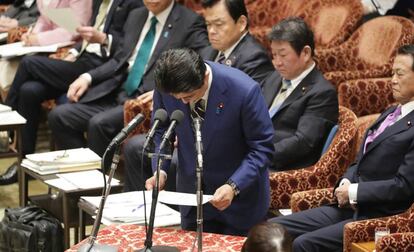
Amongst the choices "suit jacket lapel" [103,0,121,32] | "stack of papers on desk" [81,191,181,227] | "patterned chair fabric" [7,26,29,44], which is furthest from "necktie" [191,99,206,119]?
"patterned chair fabric" [7,26,29,44]

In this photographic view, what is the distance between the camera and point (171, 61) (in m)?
3.21

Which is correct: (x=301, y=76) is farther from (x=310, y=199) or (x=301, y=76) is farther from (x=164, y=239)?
(x=164, y=239)

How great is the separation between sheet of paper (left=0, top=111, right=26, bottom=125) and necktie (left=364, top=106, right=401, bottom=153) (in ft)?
7.91

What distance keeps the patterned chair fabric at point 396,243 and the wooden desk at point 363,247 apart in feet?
0.42

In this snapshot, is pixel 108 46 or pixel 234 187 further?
pixel 108 46

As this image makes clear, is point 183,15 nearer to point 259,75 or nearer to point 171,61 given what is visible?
point 259,75

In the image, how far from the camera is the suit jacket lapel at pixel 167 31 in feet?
19.5

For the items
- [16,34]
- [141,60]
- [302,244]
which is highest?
[141,60]

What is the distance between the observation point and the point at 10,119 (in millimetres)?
5758

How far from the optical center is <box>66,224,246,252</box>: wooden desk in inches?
129

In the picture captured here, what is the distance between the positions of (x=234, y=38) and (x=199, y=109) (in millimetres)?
1725

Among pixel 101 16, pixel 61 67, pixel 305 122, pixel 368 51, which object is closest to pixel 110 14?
pixel 101 16

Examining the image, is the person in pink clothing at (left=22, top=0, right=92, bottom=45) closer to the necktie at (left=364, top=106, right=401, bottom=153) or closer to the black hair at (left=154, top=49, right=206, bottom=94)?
the necktie at (left=364, top=106, right=401, bottom=153)

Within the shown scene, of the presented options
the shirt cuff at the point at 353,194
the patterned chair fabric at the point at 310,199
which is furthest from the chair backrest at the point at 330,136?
the shirt cuff at the point at 353,194
